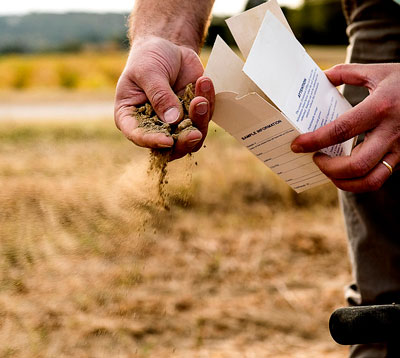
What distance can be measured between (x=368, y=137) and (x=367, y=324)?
41 centimetres

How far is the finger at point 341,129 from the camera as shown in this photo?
1.05 metres

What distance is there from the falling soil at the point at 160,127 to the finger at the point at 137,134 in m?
0.01

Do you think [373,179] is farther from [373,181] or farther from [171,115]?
[171,115]

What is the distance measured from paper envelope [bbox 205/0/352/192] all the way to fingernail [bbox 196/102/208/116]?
40 mm

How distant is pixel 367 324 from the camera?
847 millimetres

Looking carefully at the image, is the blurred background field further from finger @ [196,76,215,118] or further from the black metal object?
the black metal object

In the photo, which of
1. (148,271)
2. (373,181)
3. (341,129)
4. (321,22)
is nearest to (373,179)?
(373,181)

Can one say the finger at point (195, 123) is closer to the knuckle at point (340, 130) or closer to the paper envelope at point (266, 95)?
the paper envelope at point (266, 95)

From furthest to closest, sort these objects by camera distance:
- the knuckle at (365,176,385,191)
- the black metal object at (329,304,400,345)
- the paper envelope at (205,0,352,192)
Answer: the knuckle at (365,176,385,191), the paper envelope at (205,0,352,192), the black metal object at (329,304,400,345)

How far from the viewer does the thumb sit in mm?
1105

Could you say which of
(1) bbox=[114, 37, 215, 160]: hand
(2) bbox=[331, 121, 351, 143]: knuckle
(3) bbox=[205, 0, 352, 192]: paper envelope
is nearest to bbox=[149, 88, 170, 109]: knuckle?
(1) bbox=[114, 37, 215, 160]: hand

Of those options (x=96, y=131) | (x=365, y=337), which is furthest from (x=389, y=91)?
(x=96, y=131)

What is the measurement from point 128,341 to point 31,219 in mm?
755

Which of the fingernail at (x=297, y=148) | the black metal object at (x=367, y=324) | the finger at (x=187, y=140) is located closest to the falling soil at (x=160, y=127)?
the finger at (x=187, y=140)
